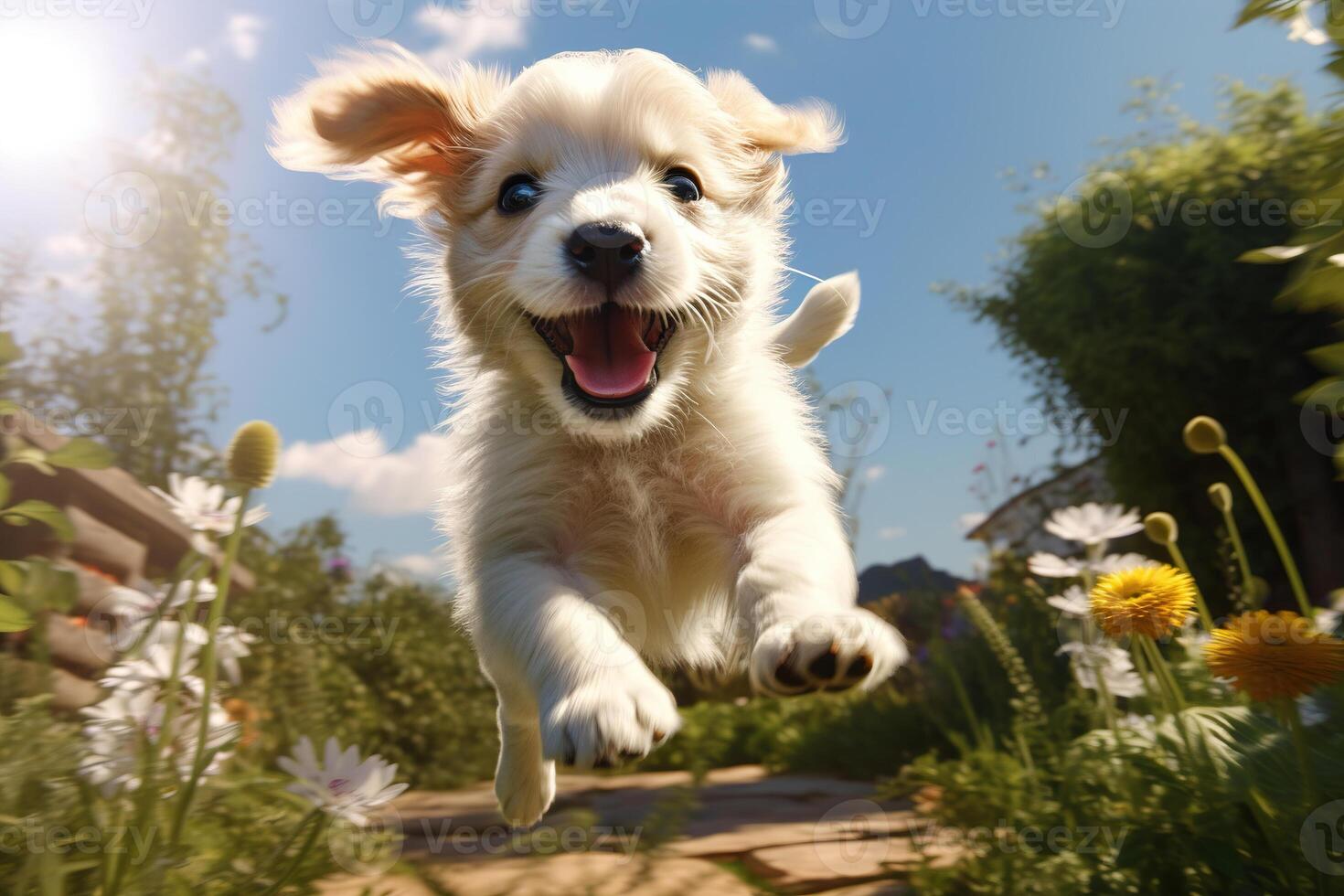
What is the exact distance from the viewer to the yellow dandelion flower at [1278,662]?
77.2 inches

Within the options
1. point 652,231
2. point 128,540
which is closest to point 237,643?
point 652,231

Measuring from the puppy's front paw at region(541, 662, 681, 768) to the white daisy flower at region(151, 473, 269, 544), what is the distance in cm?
107

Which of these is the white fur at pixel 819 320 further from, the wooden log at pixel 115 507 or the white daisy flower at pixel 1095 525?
the wooden log at pixel 115 507

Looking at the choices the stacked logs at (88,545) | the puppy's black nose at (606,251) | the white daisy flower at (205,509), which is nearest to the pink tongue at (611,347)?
the puppy's black nose at (606,251)

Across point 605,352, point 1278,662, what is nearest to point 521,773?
point 605,352

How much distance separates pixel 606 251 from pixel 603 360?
262 mm

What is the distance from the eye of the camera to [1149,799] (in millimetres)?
2662

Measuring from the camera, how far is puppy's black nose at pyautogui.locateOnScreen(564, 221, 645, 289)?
73.3 inches

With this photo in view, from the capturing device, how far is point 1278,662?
1.97 meters

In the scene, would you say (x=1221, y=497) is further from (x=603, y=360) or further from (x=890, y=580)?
(x=890, y=580)

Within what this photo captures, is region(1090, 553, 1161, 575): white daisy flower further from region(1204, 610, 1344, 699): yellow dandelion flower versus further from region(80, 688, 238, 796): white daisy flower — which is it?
region(80, 688, 238, 796): white daisy flower

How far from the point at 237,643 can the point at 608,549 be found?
1.18 meters

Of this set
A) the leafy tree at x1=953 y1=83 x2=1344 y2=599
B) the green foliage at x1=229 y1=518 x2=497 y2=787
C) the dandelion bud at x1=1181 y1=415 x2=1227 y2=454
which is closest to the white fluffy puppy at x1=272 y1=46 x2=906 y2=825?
the dandelion bud at x1=1181 y1=415 x2=1227 y2=454

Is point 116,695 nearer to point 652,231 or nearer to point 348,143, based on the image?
point 348,143
